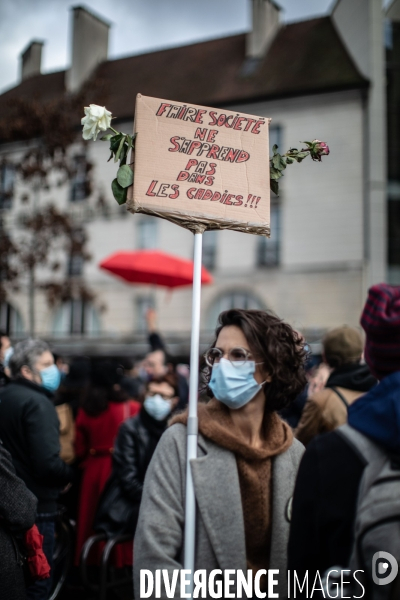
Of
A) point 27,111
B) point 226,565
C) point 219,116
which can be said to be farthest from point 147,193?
point 27,111

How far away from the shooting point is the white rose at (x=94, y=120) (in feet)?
9.21

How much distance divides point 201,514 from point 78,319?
2519 centimetres

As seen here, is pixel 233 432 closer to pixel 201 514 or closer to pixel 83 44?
pixel 201 514

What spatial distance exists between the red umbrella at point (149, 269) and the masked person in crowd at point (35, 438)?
768 cm

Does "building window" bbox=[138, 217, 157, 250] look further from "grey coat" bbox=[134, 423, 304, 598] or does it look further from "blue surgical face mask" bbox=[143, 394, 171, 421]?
"grey coat" bbox=[134, 423, 304, 598]

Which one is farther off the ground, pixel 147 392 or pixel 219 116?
pixel 219 116

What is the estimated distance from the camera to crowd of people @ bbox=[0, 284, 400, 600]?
195 cm

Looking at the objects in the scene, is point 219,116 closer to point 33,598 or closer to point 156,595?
point 156,595

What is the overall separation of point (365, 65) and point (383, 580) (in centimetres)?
2389

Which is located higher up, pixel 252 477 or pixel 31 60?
pixel 31 60

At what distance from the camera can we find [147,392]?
19.2 ft

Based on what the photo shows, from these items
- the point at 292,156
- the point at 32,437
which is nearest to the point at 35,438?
the point at 32,437

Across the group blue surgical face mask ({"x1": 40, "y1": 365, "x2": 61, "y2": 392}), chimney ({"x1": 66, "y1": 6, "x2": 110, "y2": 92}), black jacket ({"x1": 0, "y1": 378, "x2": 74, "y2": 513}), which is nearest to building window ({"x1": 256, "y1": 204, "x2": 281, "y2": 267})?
chimney ({"x1": 66, "y1": 6, "x2": 110, "y2": 92})

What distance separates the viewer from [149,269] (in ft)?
40.7
